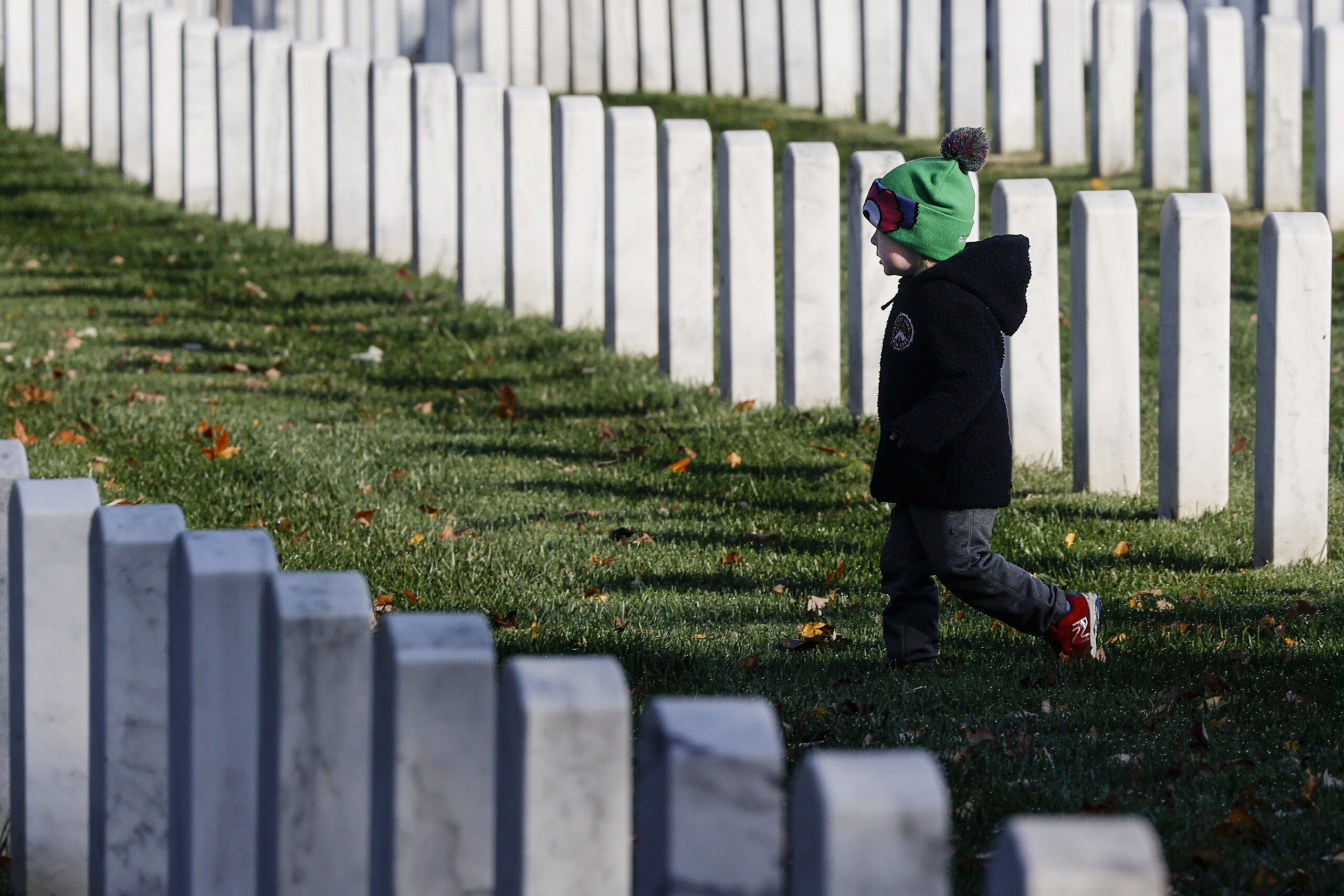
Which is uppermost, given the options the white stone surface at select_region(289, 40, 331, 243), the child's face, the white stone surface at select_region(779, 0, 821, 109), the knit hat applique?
the white stone surface at select_region(779, 0, 821, 109)

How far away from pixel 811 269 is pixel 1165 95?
3807 mm

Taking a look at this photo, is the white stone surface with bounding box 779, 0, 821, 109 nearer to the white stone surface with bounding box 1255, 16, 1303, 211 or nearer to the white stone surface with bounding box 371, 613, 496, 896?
the white stone surface with bounding box 1255, 16, 1303, 211

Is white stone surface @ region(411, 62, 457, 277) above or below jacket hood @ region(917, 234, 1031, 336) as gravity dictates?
above

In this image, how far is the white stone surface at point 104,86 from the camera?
32.7 ft

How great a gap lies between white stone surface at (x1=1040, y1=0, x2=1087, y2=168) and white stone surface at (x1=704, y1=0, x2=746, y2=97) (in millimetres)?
2418

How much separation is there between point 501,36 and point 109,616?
395 inches

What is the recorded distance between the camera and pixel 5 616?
272cm

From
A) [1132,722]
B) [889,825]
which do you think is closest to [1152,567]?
Result: [1132,722]

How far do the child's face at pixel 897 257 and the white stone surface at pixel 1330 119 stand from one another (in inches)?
218

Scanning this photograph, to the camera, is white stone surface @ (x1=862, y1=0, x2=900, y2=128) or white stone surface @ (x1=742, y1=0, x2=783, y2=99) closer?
white stone surface @ (x1=862, y1=0, x2=900, y2=128)

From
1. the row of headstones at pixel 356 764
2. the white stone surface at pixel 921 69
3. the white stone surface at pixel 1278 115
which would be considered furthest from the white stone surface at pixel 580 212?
the row of headstones at pixel 356 764

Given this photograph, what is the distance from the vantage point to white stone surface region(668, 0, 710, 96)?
11.6 m

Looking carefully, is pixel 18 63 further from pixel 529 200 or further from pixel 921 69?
pixel 921 69

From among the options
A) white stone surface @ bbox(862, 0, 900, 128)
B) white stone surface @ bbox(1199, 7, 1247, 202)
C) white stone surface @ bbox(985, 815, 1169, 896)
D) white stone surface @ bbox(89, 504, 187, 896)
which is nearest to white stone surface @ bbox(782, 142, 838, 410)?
white stone surface @ bbox(1199, 7, 1247, 202)
